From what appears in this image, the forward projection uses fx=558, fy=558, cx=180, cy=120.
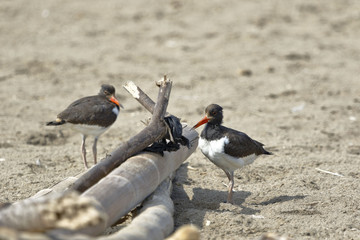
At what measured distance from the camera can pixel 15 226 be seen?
332cm

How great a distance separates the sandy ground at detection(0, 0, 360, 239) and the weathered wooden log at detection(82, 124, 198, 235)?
470 mm

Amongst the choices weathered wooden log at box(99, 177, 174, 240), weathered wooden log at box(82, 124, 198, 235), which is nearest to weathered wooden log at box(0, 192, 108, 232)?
weathered wooden log at box(99, 177, 174, 240)

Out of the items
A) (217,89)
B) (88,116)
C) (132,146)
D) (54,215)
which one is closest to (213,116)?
(132,146)

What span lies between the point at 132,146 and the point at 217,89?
4.97m

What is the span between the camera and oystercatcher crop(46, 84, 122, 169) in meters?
6.51

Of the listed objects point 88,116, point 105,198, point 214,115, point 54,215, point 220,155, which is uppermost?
point 54,215

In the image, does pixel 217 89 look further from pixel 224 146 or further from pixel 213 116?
pixel 224 146

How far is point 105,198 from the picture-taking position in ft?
13.7

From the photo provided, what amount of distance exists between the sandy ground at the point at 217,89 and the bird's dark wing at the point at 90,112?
1.79ft

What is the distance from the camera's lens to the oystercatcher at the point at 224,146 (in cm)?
567

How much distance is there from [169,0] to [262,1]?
2.33 metres

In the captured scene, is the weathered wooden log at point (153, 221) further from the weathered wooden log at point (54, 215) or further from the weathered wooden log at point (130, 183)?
the weathered wooden log at point (54, 215)

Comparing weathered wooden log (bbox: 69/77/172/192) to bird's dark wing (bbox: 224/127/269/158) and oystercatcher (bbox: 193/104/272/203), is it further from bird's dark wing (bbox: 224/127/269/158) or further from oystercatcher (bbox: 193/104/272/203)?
bird's dark wing (bbox: 224/127/269/158)

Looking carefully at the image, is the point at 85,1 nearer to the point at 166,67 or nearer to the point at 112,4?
the point at 112,4
